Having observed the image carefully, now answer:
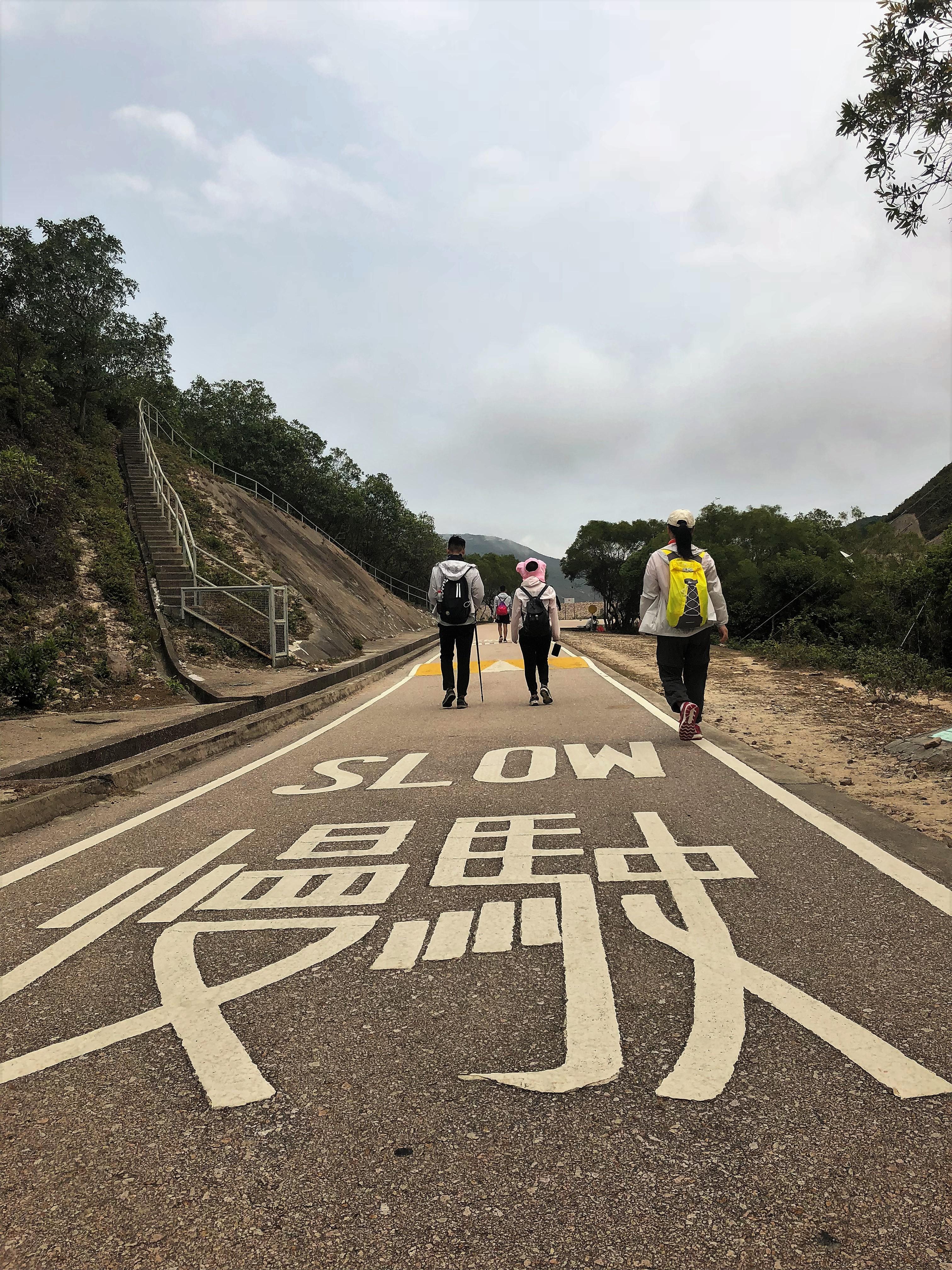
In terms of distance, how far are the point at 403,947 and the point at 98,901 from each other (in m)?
1.72

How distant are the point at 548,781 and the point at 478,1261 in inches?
181

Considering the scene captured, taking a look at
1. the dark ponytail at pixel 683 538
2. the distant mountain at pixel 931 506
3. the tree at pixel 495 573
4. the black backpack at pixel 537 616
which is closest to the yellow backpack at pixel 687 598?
the dark ponytail at pixel 683 538

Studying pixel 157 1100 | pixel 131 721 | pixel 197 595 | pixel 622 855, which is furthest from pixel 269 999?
pixel 197 595

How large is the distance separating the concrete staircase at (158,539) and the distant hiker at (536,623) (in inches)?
318

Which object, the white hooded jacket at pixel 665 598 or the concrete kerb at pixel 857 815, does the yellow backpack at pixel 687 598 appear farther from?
the concrete kerb at pixel 857 815

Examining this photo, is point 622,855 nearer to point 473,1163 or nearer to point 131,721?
point 473,1163

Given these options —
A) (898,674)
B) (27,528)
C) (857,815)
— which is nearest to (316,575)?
(27,528)

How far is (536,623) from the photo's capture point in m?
11.3

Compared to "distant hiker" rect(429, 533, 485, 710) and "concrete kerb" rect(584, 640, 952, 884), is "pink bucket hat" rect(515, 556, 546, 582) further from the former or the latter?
"concrete kerb" rect(584, 640, 952, 884)

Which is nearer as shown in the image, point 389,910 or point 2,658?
point 389,910

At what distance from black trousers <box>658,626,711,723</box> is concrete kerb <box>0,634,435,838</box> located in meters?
4.57

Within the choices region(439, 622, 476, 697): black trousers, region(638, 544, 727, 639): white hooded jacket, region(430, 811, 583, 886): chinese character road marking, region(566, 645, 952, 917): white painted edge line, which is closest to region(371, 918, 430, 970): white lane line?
region(430, 811, 583, 886): chinese character road marking

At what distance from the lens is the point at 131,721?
9.68 m

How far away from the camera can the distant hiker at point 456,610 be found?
1116 cm
